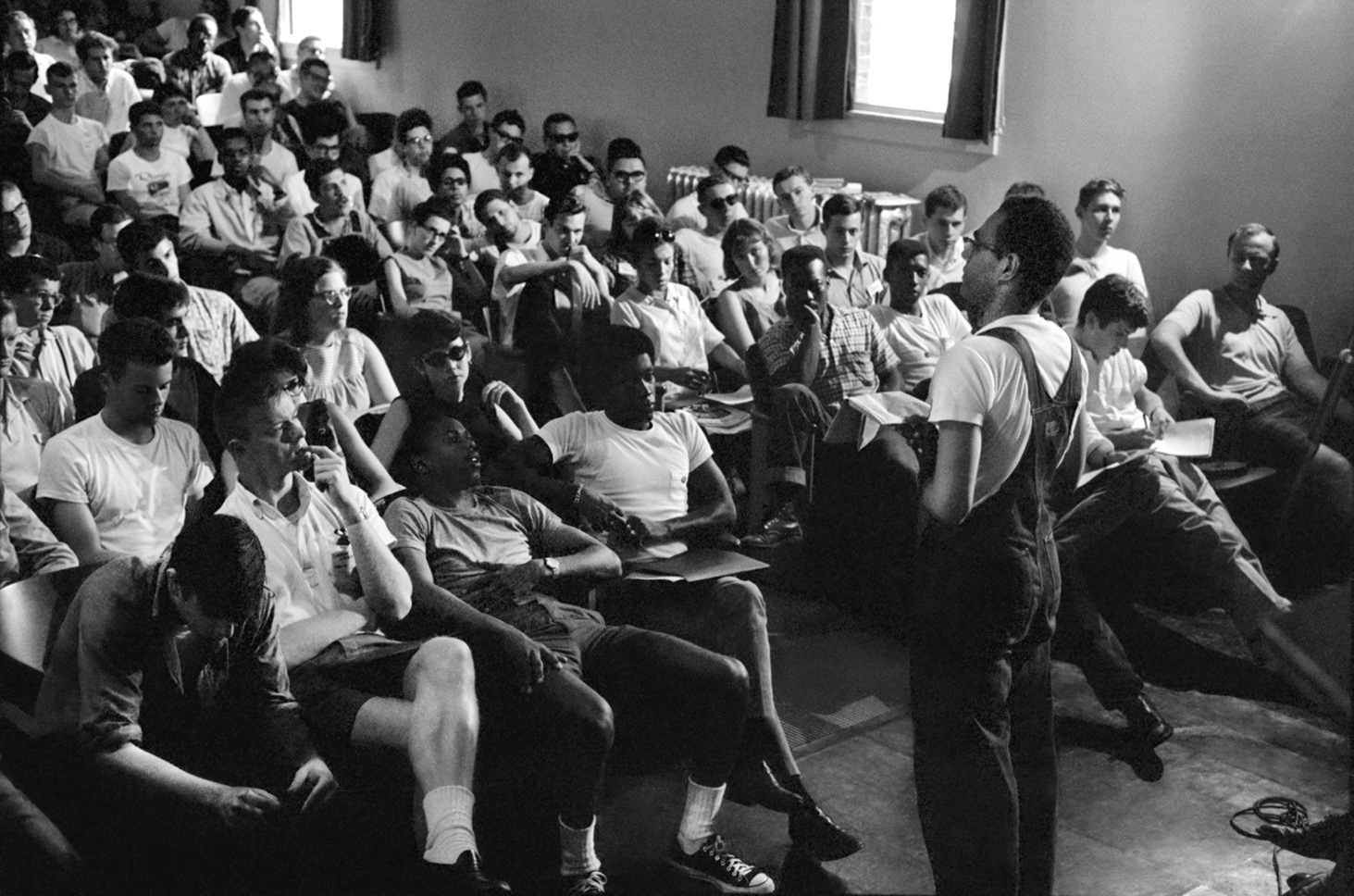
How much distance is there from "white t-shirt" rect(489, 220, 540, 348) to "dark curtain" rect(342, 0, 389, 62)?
5.46 m

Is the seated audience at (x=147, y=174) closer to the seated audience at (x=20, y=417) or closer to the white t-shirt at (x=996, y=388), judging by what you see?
the seated audience at (x=20, y=417)

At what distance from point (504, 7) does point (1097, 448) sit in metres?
6.88

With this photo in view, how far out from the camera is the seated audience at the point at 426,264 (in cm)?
602

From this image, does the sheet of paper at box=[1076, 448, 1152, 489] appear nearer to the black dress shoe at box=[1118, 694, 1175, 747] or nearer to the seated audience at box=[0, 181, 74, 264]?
the black dress shoe at box=[1118, 694, 1175, 747]

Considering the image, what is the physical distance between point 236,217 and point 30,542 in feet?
12.1

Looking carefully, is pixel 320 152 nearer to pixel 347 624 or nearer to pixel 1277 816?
pixel 347 624

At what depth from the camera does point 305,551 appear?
123 inches

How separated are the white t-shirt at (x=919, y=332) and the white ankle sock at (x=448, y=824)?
3114 millimetres

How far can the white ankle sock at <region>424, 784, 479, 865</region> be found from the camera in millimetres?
2688

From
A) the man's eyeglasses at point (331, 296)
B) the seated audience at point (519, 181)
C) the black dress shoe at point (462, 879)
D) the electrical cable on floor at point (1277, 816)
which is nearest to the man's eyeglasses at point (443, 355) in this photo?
the man's eyeglasses at point (331, 296)

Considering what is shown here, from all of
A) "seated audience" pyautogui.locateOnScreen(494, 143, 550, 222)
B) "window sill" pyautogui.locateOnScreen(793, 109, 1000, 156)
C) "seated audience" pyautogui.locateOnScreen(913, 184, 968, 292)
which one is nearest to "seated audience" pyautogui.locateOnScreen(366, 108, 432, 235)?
"seated audience" pyautogui.locateOnScreen(494, 143, 550, 222)

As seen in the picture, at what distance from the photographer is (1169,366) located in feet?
18.3

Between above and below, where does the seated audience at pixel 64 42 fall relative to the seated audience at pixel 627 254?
above

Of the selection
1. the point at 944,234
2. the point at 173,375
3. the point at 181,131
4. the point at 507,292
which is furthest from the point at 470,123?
the point at 173,375
